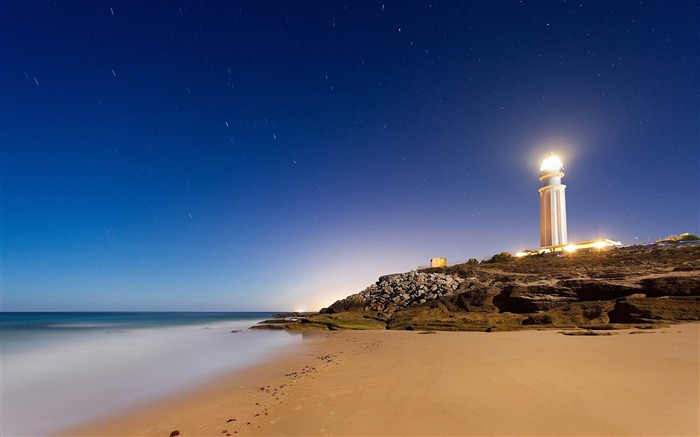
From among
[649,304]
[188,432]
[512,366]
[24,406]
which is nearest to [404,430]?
[188,432]

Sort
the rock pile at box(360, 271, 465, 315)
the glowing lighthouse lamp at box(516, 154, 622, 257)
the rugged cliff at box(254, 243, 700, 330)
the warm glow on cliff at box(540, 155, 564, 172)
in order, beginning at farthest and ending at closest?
A: the warm glow on cliff at box(540, 155, 564, 172), the glowing lighthouse lamp at box(516, 154, 622, 257), the rock pile at box(360, 271, 465, 315), the rugged cliff at box(254, 243, 700, 330)

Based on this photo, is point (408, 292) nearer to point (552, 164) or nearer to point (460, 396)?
point (460, 396)

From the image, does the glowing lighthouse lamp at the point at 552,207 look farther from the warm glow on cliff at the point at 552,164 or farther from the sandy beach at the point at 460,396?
the sandy beach at the point at 460,396

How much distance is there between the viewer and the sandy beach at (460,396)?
3934mm

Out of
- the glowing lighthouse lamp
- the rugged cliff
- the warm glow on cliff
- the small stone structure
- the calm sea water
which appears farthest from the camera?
the warm glow on cliff

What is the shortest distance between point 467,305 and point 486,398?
45.4 feet

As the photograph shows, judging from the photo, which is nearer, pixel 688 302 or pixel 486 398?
pixel 486 398

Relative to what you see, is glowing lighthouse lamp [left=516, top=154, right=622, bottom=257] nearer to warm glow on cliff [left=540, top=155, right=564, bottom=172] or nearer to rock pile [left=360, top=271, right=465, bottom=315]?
warm glow on cliff [left=540, top=155, right=564, bottom=172]

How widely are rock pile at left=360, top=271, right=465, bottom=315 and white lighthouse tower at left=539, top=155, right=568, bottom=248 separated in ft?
87.9

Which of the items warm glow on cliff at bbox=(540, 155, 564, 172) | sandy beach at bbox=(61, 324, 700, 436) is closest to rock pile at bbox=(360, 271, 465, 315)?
sandy beach at bbox=(61, 324, 700, 436)

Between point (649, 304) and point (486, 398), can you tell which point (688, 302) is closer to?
point (649, 304)

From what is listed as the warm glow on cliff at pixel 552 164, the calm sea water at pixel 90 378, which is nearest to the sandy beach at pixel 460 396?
the calm sea water at pixel 90 378

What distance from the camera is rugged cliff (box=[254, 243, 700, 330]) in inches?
495

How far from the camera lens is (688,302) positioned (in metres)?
12.1
